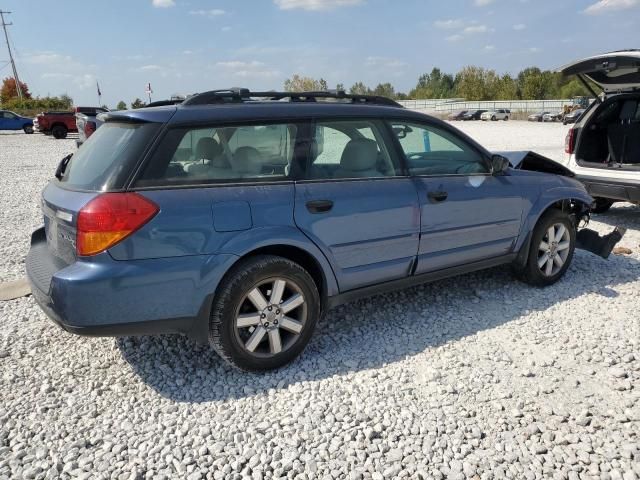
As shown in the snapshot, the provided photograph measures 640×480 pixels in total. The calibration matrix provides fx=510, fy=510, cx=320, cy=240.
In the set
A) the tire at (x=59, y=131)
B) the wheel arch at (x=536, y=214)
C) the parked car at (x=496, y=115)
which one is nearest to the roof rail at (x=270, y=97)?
the wheel arch at (x=536, y=214)

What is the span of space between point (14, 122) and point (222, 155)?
3368 cm

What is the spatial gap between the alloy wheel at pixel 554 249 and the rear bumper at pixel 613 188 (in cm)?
181

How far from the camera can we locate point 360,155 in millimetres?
3605

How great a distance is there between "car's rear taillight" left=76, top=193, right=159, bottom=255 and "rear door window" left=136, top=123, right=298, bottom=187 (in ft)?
0.50

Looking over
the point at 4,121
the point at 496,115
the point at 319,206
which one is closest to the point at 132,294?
the point at 319,206

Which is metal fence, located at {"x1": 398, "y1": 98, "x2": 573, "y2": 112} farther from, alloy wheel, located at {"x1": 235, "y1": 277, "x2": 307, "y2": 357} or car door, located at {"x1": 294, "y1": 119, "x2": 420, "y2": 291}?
alloy wheel, located at {"x1": 235, "y1": 277, "x2": 307, "y2": 357}

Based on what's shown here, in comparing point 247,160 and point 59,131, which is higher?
point 247,160

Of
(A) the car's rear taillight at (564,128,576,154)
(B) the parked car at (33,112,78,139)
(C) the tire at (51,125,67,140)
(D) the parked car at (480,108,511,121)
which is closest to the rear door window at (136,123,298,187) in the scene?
(A) the car's rear taillight at (564,128,576,154)

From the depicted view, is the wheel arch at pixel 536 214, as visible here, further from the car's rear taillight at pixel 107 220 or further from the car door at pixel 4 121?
the car door at pixel 4 121

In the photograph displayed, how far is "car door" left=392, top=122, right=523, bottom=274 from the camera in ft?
12.4

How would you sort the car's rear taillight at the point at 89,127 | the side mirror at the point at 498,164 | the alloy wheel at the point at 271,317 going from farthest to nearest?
the car's rear taillight at the point at 89,127
the side mirror at the point at 498,164
the alloy wheel at the point at 271,317

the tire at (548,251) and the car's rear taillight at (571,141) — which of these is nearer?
the tire at (548,251)

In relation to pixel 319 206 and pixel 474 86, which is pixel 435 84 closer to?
pixel 474 86

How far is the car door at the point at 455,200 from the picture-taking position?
3.79 m
